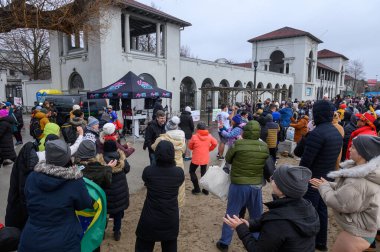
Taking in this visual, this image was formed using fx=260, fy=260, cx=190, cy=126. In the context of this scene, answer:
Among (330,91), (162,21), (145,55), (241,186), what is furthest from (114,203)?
(330,91)

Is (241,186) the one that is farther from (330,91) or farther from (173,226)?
(330,91)

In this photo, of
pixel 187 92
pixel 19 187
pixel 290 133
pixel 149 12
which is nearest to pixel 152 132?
pixel 19 187

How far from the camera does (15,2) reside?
5.64m

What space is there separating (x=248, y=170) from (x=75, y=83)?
1951 cm

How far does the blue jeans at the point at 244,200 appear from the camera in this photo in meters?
3.52

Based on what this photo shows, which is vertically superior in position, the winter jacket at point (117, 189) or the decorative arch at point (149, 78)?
the decorative arch at point (149, 78)

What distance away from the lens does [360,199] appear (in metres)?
2.24

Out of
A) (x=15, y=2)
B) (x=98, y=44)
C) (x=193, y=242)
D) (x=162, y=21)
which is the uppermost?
(x=162, y=21)

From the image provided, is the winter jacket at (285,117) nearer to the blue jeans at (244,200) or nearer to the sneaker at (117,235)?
the blue jeans at (244,200)

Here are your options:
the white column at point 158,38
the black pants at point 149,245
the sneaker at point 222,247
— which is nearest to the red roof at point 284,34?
the white column at point 158,38

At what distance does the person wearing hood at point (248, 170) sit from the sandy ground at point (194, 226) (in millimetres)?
770

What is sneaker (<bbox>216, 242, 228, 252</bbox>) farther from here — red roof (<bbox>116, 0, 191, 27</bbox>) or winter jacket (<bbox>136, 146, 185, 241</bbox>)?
red roof (<bbox>116, 0, 191, 27</bbox>)

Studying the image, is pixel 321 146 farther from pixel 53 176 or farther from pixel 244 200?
pixel 53 176

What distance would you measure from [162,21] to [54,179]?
65.3 ft
